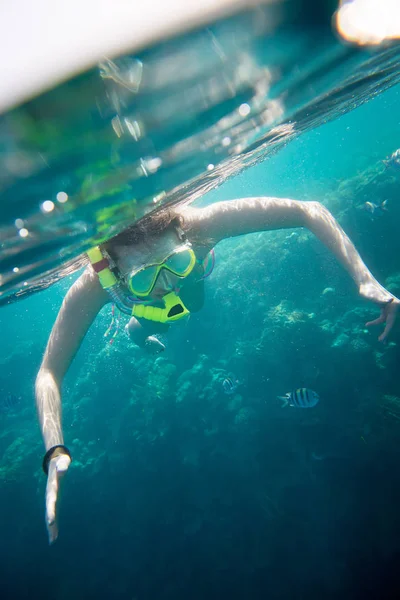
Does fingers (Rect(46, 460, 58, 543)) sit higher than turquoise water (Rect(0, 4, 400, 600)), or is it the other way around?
fingers (Rect(46, 460, 58, 543))

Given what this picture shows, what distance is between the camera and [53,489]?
290cm

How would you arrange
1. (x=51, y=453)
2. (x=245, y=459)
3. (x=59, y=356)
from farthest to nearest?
(x=245, y=459)
(x=59, y=356)
(x=51, y=453)

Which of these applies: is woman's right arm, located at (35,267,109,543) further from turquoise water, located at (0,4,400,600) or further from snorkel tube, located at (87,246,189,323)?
turquoise water, located at (0,4,400,600)

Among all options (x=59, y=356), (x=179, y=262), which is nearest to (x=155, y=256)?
(x=179, y=262)

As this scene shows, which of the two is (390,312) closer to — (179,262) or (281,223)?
(281,223)

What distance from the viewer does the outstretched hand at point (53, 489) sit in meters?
2.70

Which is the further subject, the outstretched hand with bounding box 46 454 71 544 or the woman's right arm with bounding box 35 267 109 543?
the woman's right arm with bounding box 35 267 109 543

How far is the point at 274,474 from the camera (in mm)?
9094

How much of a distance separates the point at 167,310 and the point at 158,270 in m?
0.59

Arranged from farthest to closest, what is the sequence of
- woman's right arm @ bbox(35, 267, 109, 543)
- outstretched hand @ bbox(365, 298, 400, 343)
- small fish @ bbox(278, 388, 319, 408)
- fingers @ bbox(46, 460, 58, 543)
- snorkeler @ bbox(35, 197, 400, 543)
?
small fish @ bbox(278, 388, 319, 408) < snorkeler @ bbox(35, 197, 400, 543) < outstretched hand @ bbox(365, 298, 400, 343) < woman's right arm @ bbox(35, 267, 109, 543) < fingers @ bbox(46, 460, 58, 543)

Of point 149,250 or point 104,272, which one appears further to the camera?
point 149,250

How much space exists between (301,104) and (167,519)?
11.8 metres

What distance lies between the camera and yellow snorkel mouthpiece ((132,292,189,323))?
4.28 metres

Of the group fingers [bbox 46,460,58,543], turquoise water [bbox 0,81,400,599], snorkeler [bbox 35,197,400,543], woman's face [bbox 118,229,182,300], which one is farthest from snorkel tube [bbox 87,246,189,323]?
turquoise water [bbox 0,81,400,599]
